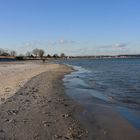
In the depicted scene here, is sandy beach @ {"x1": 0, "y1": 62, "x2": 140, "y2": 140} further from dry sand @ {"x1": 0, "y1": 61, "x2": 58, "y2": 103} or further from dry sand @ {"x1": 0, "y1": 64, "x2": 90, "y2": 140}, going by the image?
dry sand @ {"x1": 0, "y1": 61, "x2": 58, "y2": 103}

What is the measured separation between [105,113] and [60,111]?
7.03ft

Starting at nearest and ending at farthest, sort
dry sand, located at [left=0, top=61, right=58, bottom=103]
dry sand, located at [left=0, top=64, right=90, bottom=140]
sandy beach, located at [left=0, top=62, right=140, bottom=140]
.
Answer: dry sand, located at [left=0, top=64, right=90, bottom=140] → sandy beach, located at [left=0, top=62, right=140, bottom=140] → dry sand, located at [left=0, top=61, right=58, bottom=103]

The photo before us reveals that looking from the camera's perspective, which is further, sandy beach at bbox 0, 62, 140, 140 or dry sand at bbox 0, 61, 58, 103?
dry sand at bbox 0, 61, 58, 103

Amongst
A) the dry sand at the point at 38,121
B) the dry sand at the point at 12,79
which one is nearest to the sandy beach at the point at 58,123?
the dry sand at the point at 38,121

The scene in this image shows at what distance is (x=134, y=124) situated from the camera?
11594mm

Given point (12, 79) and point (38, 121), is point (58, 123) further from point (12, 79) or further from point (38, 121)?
point (12, 79)

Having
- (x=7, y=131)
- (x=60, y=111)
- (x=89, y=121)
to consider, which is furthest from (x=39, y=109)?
(x=7, y=131)

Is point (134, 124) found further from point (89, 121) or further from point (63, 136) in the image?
point (63, 136)

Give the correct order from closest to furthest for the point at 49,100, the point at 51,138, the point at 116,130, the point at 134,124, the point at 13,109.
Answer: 1. the point at 51,138
2. the point at 116,130
3. the point at 134,124
4. the point at 13,109
5. the point at 49,100

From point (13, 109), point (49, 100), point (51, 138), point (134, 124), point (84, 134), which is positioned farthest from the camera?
point (49, 100)

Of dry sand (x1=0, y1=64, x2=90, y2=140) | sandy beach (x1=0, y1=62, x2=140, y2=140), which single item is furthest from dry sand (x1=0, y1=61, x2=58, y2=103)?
sandy beach (x1=0, y1=62, x2=140, y2=140)

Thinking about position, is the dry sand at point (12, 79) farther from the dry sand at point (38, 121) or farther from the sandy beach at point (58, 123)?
the sandy beach at point (58, 123)

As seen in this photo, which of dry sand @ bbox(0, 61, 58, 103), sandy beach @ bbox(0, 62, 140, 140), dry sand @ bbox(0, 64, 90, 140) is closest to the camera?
dry sand @ bbox(0, 64, 90, 140)

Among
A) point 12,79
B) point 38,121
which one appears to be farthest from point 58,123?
point 12,79
